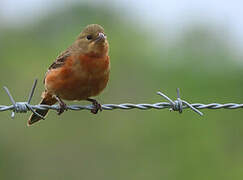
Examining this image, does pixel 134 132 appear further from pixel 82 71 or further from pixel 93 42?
pixel 82 71

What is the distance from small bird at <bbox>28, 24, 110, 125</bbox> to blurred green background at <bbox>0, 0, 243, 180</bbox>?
515 cm

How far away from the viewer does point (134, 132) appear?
14.4m

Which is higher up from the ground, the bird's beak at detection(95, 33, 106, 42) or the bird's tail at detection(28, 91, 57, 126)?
the bird's beak at detection(95, 33, 106, 42)

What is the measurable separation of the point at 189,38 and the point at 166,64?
5.17ft

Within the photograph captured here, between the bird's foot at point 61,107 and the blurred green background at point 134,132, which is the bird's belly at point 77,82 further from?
the blurred green background at point 134,132

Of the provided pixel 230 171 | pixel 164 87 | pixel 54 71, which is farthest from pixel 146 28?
pixel 54 71

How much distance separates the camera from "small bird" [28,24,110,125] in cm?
745

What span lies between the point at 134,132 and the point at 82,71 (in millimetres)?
7052

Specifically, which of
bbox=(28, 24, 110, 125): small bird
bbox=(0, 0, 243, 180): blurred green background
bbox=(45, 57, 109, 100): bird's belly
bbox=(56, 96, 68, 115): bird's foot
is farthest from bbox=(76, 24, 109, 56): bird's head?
bbox=(0, 0, 243, 180): blurred green background

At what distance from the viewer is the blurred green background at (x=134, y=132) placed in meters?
13.1

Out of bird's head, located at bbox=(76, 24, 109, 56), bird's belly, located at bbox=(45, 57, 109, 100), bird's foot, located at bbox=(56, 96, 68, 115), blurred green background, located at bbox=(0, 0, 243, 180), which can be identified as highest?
bird's head, located at bbox=(76, 24, 109, 56)

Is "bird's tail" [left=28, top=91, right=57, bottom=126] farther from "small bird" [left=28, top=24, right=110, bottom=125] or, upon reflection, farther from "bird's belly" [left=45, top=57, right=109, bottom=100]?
"bird's belly" [left=45, top=57, right=109, bottom=100]

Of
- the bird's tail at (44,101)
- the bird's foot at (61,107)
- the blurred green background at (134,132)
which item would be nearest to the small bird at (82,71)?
the bird's foot at (61,107)

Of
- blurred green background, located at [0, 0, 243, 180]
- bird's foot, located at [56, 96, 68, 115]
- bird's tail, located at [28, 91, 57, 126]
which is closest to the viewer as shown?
bird's foot, located at [56, 96, 68, 115]
